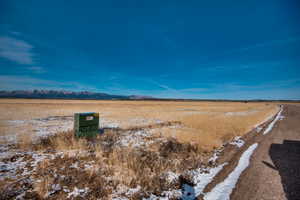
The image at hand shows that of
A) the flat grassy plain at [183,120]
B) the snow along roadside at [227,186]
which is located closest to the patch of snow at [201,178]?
the snow along roadside at [227,186]

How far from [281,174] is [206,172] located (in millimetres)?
2174

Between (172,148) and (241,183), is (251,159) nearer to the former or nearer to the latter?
(241,183)

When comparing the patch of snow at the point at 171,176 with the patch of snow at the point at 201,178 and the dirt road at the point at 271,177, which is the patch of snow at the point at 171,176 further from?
the dirt road at the point at 271,177

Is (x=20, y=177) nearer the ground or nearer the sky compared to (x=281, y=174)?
nearer the ground

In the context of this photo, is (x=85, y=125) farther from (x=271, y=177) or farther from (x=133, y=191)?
Result: (x=271, y=177)

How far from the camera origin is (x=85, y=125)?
7.88 meters

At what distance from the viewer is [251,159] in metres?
5.02

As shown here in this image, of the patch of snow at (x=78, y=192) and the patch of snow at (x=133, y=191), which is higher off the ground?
the patch of snow at (x=78, y=192)

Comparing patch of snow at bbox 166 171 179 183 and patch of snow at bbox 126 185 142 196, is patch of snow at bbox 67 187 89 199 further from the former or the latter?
patch of snow at bbox 166 171 179 183

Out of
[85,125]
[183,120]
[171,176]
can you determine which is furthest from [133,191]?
[183,120]

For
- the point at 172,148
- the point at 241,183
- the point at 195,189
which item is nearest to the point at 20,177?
the point at 195,189

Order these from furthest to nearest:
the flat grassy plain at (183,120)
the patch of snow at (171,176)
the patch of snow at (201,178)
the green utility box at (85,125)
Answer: the flat grassy plain at (183,120) → the green utility box at (85,125) → the patch of snow at (171,176) → the patch of snow at (201,178)

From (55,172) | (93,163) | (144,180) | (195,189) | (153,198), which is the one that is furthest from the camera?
(93,163)

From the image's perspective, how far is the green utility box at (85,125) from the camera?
25.1ft
